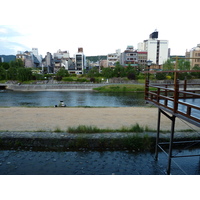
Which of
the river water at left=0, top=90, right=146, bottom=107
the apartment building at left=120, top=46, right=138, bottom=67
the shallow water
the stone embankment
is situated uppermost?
the apartment building at left=120, top=46, right=138, bottom=67

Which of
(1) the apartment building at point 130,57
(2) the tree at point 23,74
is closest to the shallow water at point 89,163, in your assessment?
(2) the tree at point 23,74

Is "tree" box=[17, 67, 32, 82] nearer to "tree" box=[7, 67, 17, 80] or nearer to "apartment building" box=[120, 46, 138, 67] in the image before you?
"tree" box=[7, 67, 17, 80]

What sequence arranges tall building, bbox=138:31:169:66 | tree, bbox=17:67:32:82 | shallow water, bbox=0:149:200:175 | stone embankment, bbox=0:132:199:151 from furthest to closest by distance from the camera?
1. tall building, bbox=138:31:169:66
2. tree, bbox=17:67:32:82
3. stone embankment, bbox=0:132:199:151
4. shallow water, bbox=0:149:200:175

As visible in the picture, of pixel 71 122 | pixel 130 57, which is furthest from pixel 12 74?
pixel 71 122

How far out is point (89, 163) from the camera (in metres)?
6.69

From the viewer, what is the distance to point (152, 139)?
8102 mm

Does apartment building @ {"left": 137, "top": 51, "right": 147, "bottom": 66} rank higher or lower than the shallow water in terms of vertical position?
higher

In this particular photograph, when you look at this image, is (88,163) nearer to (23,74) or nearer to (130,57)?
(23,74)

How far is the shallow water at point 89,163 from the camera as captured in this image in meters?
6.20

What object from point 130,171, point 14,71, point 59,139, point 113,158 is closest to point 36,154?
point 59,139

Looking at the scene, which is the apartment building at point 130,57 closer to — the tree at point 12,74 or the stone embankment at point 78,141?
the tree at point 12,74

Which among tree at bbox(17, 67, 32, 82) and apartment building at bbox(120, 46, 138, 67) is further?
apartment building at bbox(120, 46, 138, 67)

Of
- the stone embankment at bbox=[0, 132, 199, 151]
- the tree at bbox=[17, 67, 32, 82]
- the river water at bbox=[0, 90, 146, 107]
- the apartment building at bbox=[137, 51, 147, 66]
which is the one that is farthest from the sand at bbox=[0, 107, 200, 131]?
the apartment building at bbox=[137, 51, 147, 66]

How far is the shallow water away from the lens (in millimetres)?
6195
